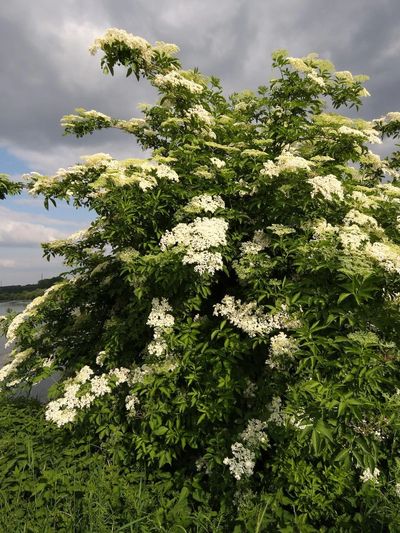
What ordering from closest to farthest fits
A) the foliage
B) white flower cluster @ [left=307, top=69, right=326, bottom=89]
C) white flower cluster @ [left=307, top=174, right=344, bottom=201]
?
the foliage
white flower cluster @ [left=307, top=174, right=344, bottom=201]
white flower cluster @ [left=307, top=69, right=326, bottom=89]

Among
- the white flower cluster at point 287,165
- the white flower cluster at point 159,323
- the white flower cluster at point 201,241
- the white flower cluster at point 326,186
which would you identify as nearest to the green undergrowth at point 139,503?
the white flower cluster at point 159,323

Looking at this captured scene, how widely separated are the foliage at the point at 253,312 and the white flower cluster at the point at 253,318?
0.02 metres

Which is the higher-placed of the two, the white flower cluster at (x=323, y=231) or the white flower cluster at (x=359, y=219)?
the white flower cluster at (x=359, y=219)

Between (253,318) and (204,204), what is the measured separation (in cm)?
143

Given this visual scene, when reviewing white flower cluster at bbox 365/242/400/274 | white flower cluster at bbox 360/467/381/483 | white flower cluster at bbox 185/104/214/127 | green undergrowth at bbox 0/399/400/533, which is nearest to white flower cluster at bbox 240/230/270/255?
white flower cluster at bbox 365/242/400/274

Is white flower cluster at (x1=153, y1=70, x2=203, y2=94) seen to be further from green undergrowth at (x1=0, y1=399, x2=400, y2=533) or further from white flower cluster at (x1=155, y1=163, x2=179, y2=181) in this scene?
green undergrowth at (x1=0, y1=399, x2=400, y2=533)

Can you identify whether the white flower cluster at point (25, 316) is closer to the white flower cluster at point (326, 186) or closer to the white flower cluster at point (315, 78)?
the white flower cluster at point (326, 186)

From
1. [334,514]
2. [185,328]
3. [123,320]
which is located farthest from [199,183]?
Result: [334,514]

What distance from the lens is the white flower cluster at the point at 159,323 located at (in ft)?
14.5

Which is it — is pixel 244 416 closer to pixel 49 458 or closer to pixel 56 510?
pixel 56 510

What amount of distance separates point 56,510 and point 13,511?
1.68ft

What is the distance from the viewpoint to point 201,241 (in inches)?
161

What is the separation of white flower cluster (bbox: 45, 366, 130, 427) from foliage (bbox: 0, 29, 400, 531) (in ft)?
0.06

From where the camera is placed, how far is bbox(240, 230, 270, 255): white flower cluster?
4.39m
